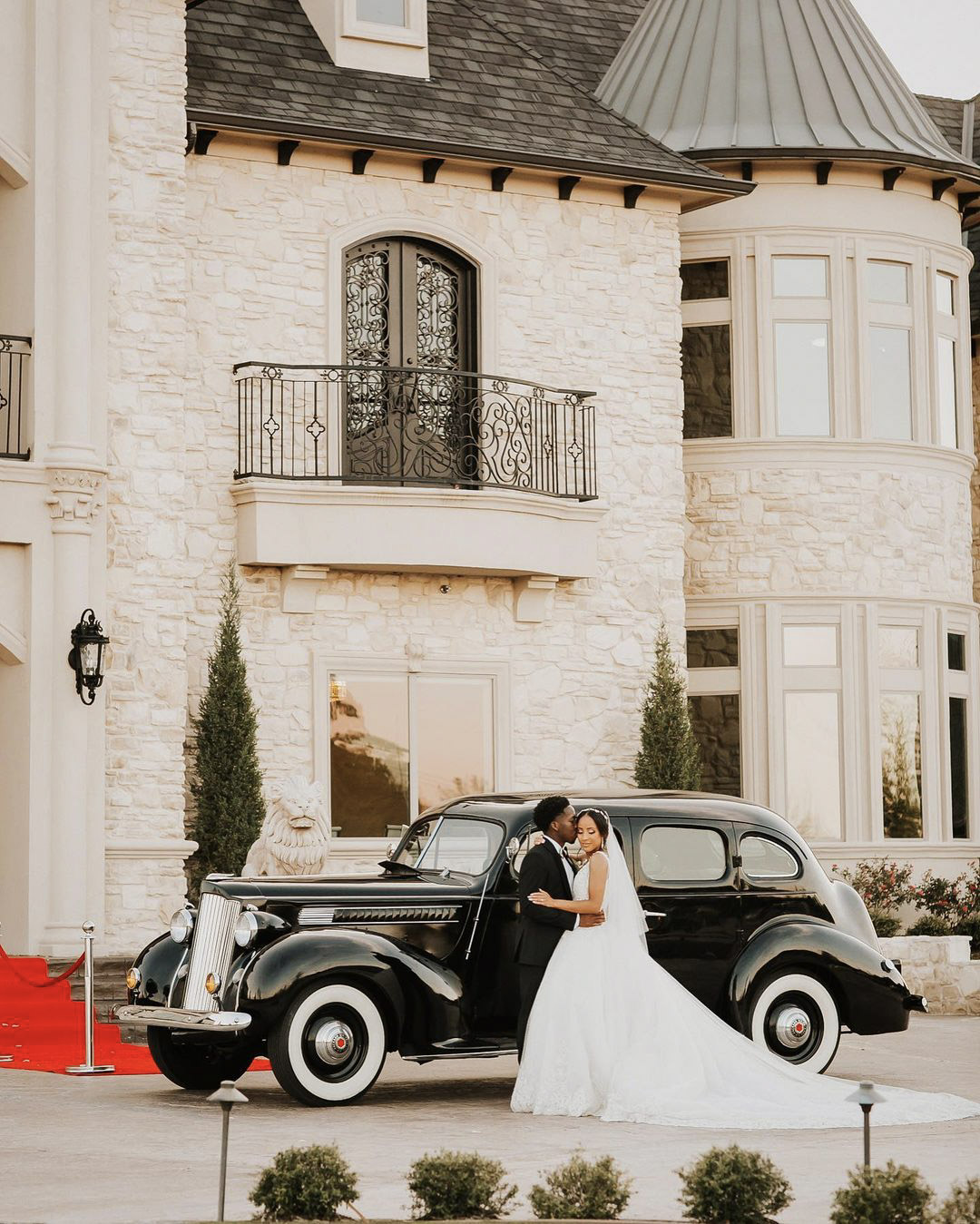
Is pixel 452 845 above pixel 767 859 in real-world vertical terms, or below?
above

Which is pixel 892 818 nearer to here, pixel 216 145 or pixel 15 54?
pixel 216 145

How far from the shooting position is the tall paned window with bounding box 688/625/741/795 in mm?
20203

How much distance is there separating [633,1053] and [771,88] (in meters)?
13.4

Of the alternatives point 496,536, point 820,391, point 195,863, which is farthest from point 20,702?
point 820,391

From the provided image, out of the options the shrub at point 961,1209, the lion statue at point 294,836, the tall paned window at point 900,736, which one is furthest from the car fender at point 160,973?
the tall paned window at point 900,736

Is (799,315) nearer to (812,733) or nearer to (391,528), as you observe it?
(812,733)

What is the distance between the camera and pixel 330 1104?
10477mm

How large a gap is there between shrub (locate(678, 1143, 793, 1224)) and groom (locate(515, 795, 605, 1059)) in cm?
386

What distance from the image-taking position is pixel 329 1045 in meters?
10.5

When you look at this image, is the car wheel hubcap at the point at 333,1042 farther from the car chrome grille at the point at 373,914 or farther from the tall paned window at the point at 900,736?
the tall paned window at the point at 900,736

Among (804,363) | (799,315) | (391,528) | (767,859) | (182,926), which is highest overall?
(799,315)

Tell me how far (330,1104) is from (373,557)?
786 centimetres

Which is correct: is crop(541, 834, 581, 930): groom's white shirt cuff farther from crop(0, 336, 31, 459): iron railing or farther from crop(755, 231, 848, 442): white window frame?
crop(755, 231, 848, 442): white window frame

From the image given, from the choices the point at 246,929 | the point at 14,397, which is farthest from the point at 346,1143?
the point at 14,397
